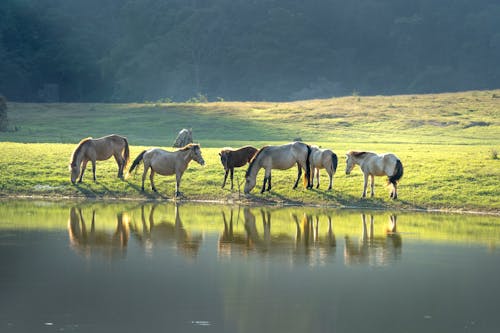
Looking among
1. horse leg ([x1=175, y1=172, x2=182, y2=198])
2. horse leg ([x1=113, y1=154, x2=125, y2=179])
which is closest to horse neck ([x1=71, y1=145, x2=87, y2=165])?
horse leg ([x1=113, y1=154, x2=125, y2=179])

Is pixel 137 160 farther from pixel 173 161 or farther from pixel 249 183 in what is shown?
pixel 249 183

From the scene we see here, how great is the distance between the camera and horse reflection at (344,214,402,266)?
16250 millimetres

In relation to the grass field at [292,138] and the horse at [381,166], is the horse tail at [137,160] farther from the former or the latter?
the horse at [381,166]

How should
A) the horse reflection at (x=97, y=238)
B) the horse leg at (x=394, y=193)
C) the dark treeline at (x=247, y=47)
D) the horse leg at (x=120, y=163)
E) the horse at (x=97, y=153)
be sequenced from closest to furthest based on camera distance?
the horse reflection at (x=97, y=238), the horse leg at (x=394, y=193), the horse at (x=97, y=153), the horse leg at (x=120, y=163), the dark treeline at (x=247, y=47)

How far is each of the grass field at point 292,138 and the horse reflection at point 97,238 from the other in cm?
576

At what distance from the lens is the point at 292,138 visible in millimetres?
43062

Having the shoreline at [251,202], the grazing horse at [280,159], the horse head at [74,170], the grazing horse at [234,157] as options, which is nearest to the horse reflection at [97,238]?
the shoreline at [251,202]

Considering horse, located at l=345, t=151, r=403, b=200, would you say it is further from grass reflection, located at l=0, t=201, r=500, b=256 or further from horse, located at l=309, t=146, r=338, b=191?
grass reflection, located at l=0, t=201, r=500, b=256

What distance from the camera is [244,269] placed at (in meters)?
15.1

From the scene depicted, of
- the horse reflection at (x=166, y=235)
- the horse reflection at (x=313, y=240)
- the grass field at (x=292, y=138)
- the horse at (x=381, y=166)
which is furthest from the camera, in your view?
the grass field at (x=292, y=138)

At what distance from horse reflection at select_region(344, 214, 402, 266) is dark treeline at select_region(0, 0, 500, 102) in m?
77.4

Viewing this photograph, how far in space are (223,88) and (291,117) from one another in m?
49.5

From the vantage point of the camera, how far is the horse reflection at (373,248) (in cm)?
1625

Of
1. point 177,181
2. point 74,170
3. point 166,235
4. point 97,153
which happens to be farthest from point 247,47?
point 166,235
